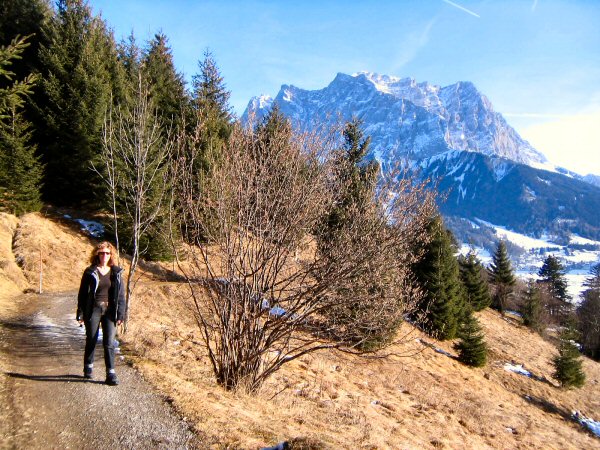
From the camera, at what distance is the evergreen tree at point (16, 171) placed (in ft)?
51.1

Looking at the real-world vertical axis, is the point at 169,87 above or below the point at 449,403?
above

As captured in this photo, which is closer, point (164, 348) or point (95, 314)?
point (95, 314)

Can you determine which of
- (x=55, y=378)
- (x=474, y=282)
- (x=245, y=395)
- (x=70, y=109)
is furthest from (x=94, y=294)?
(x=474, y=282)

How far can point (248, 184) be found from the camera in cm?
662

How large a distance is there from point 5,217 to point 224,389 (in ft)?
48.9

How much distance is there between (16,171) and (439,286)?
22533 millimetres

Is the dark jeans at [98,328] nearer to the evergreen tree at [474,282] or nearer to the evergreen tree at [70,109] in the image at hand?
the evergreen tree at [70,109]

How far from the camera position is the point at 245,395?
6598 millimetres

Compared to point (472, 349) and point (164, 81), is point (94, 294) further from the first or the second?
point (164, 81)

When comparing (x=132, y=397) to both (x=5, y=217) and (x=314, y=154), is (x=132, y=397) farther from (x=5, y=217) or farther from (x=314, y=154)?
(x=5, y=217)

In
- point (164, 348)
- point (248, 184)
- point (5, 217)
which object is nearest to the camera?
point (248, 184)

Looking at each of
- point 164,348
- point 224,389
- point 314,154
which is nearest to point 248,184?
point 314,154

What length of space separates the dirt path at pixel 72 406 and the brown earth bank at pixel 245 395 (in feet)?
0.08

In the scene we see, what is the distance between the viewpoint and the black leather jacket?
526 centimetres
